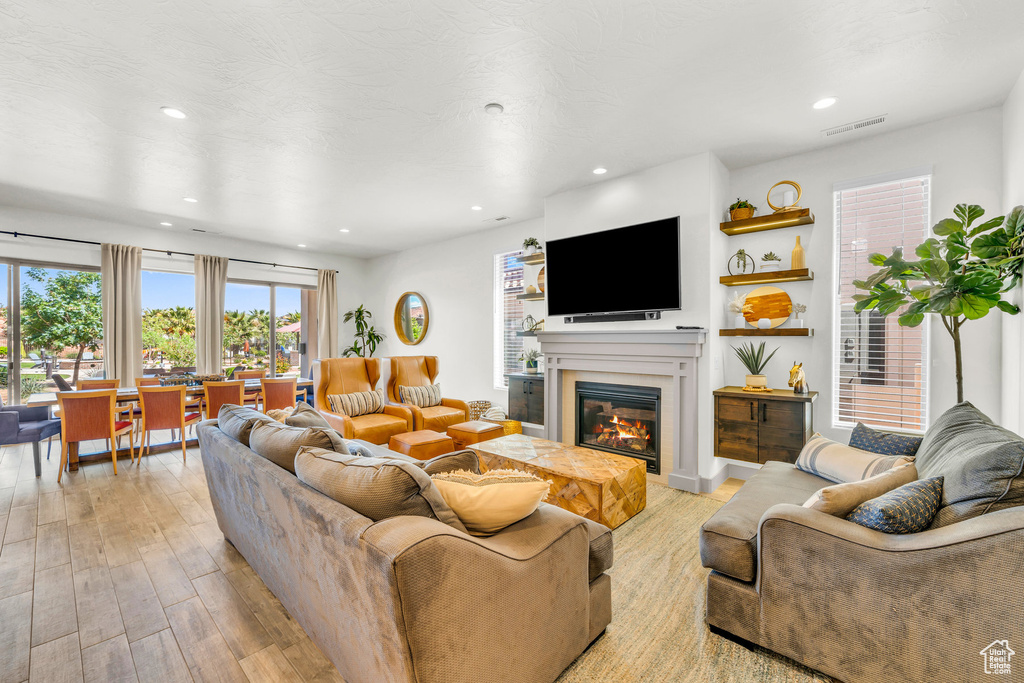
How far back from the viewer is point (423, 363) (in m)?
5.34

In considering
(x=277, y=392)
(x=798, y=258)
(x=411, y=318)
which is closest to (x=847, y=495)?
(x=798, y=258)

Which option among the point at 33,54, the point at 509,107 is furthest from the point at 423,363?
the point at 33,54

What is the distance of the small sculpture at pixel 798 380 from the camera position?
3225 millimetres

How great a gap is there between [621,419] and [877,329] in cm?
204

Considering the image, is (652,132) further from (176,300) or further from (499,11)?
(176,300)

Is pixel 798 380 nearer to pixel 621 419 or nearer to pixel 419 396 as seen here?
pixel 621 419

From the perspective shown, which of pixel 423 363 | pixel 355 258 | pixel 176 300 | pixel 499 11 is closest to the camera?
pixel 499 11

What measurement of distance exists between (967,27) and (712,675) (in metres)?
3.05

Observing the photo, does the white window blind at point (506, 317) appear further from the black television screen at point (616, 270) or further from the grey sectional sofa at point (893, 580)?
the grey sectional sofa at point (893, 580)

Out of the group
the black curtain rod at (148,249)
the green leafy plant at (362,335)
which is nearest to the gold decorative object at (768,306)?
the green leafy plant at (362,335)

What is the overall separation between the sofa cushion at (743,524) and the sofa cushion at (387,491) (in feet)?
3.46

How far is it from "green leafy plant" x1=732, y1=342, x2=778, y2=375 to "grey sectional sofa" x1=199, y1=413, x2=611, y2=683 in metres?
2.50

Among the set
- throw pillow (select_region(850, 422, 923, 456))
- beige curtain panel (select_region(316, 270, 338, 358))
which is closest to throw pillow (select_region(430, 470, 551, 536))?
throw pillow (select_region(850, 422, 923, 456))

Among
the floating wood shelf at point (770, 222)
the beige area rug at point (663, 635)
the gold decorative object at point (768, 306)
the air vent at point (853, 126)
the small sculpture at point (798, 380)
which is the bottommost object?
the beige area rug at point (663, 635)
